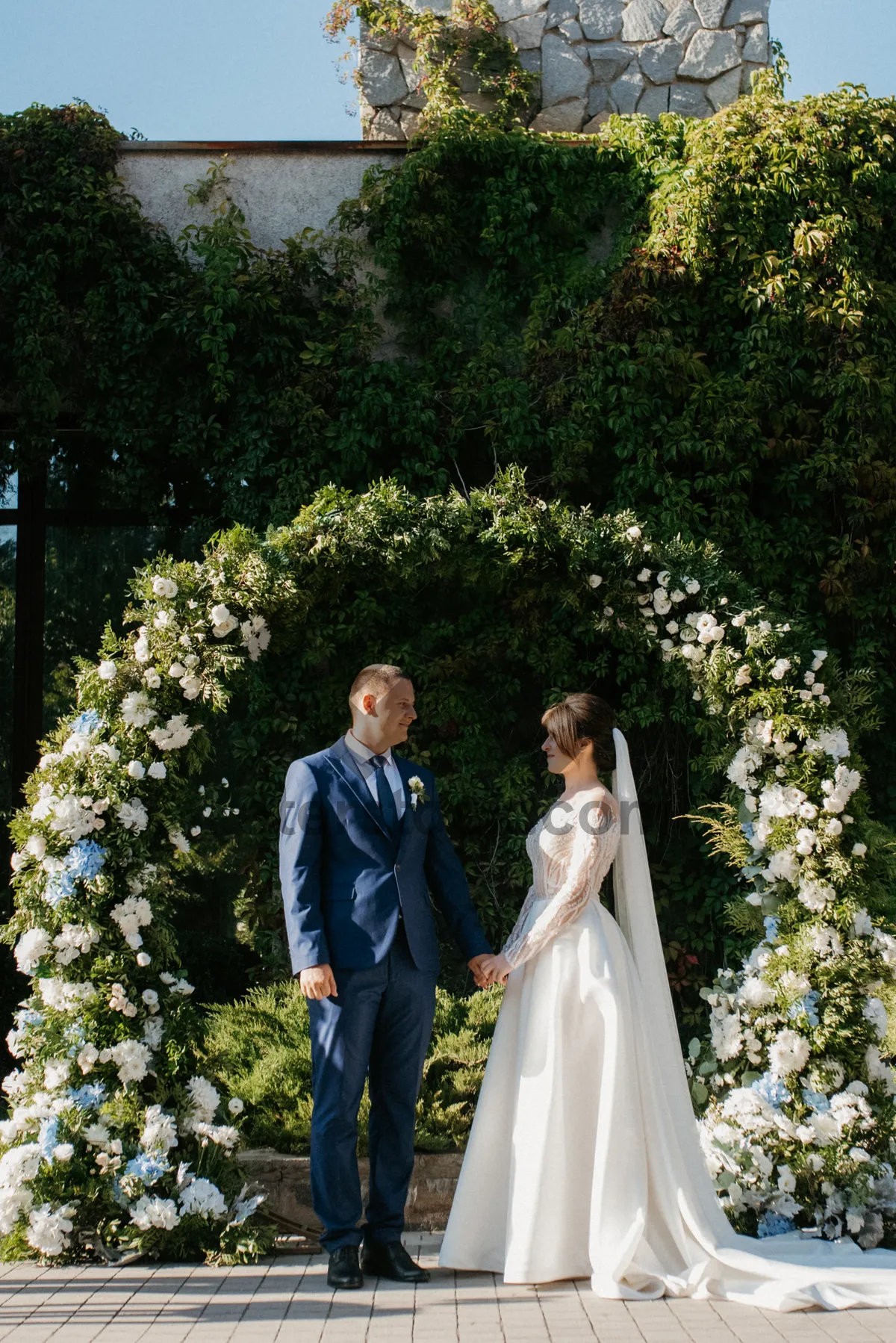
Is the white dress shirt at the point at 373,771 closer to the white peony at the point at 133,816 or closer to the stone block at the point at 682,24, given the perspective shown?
the white peony at the point at 133,816

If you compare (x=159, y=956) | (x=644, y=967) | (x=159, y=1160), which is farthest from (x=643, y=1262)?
(x=159, y=956)

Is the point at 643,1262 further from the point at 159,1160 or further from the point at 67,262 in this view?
the point at 67,262

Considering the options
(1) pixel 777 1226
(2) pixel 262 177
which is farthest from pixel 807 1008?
(2) pixel 262 177

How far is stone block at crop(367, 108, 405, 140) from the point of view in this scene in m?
7.62

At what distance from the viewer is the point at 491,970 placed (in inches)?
167

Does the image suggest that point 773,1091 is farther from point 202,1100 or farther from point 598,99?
point 598,99

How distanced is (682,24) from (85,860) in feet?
21.4

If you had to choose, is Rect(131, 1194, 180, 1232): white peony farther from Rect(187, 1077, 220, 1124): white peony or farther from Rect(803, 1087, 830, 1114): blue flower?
Rect(803, 1087, 830, 1114): blue flower

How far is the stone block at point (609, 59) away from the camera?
25.2 ft

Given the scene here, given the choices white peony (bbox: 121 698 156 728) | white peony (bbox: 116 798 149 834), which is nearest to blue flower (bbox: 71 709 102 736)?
white peony (bbox: 121 698 156 728)

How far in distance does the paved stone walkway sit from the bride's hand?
97cm

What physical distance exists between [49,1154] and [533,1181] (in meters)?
1.70

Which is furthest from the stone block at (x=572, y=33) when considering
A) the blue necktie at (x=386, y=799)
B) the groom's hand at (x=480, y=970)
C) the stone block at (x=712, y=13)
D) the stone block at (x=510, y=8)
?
the groom's hand at (x=480, y=970)

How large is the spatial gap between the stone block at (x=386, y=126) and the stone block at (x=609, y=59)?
1306mm
